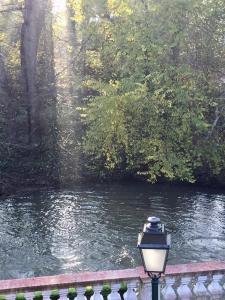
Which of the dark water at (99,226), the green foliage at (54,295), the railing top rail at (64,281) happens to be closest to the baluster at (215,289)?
the railing top rail at (64,281)

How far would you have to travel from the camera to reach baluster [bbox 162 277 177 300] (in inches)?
206

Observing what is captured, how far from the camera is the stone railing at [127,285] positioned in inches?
196

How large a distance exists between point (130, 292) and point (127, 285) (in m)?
0.09

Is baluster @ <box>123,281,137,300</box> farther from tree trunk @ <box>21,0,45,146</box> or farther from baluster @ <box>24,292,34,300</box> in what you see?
tree trunk @ <box>21,0,45,146</box>

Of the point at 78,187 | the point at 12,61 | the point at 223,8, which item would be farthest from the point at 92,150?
the point at 12,61

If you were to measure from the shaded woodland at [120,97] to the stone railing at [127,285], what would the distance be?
7.19 metres

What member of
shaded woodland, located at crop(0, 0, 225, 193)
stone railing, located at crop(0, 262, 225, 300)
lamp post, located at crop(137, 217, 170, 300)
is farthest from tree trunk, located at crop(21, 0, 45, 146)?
lamp post, located at crop(137, 217, 170, 300)

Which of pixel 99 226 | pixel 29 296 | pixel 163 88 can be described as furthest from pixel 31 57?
pixel 29 296

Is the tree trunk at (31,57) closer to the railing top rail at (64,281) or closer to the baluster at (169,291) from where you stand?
Result: the railing top rail at (64,281)

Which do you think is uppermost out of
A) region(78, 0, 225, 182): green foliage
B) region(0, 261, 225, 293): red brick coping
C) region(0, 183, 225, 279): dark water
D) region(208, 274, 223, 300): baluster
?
region(78, 0, 225, 182): green foliage

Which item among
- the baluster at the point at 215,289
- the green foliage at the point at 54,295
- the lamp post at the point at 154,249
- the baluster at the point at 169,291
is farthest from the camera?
the baluster at the point at 215,289

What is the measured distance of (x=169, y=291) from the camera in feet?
17.2

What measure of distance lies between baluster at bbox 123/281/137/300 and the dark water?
13.1ft

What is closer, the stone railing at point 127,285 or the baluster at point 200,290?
the stone railing at point 127,285
